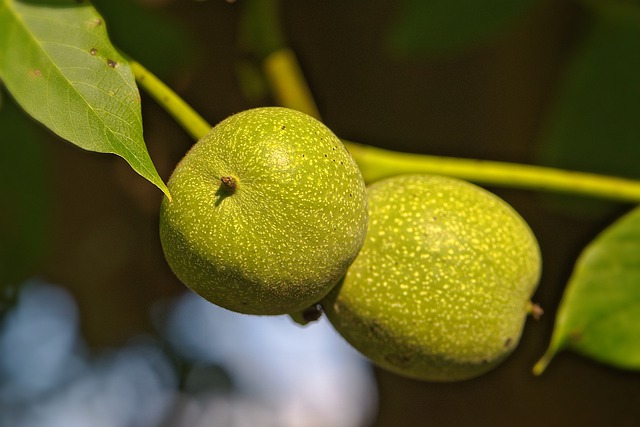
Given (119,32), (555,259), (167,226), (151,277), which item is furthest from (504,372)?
(167,226)

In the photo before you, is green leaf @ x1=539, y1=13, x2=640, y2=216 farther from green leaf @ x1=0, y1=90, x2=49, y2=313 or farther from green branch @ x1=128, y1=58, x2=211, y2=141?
green leaf @ x1=0, y1=90, x2=49, y2=313

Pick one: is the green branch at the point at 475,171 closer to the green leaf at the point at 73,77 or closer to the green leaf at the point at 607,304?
the green leaf at the point at 607,304

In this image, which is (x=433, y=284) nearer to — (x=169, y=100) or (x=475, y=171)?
(x=475, y=171)

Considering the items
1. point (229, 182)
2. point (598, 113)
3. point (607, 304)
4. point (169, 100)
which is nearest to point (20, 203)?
point (169, 100)

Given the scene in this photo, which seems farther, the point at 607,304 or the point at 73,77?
the point at 607,304

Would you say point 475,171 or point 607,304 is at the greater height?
point 475,171

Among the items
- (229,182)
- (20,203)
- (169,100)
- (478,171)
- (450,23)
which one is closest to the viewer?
(229,182)

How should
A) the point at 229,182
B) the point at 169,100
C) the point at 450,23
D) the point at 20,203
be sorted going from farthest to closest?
the point at 450,23 < the point at 20,203 < the point at 169,100 < the point at 229,182

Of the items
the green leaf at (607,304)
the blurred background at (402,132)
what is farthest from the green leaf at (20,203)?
the green leaf at (607,304)
